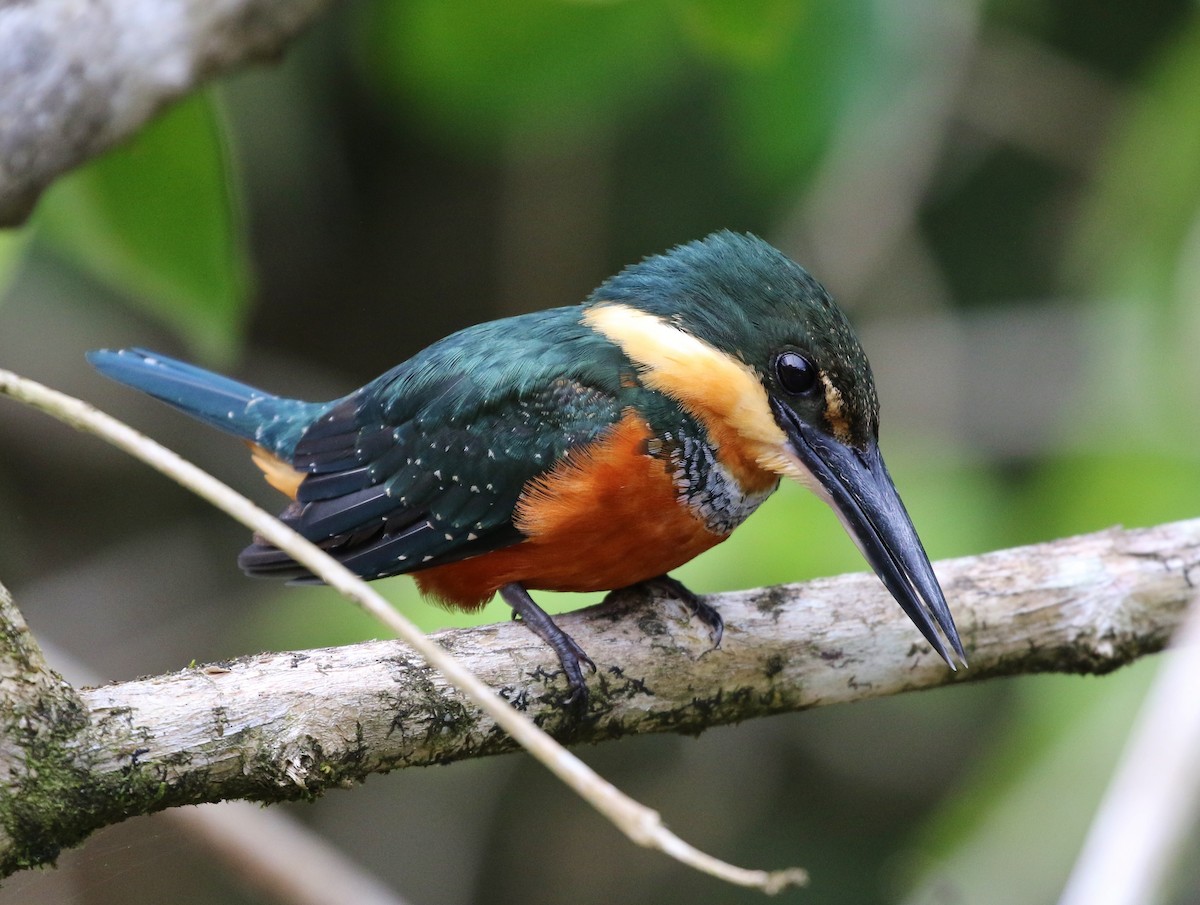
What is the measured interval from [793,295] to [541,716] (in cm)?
115

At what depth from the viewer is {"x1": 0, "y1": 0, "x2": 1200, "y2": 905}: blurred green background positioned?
373 centimetres

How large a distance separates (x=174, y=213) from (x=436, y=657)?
7.77ft

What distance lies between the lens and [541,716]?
8.59ft

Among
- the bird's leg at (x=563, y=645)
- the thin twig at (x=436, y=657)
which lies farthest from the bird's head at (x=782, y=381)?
the thin twig at (x=436, y=657)

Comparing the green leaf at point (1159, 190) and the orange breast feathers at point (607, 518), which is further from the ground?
the green leaf at point (1159, 190)

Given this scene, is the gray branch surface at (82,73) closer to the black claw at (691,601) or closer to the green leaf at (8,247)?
the green leaf at (8,247)

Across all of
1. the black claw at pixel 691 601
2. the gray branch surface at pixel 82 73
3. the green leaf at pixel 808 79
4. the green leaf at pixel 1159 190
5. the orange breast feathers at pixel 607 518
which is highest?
the gray branch surface at pixel 82 73

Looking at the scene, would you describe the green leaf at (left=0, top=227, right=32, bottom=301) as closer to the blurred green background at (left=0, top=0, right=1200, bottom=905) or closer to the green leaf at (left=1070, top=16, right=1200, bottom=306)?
the blurred green background at (left=0, top=0, right=1200, bottom=905)

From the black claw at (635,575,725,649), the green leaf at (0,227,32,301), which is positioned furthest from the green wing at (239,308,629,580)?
the green leaf at (0,227,32,301)

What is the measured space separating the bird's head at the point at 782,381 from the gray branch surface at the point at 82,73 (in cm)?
137

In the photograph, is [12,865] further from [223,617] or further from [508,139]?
[508,139]

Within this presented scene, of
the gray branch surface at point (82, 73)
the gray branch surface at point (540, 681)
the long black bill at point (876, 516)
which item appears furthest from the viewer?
the gray branch surface at point (82, 73)

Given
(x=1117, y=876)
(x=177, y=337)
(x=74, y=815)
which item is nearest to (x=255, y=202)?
(x=177, y=337)

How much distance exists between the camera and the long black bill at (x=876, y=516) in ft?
9.19
